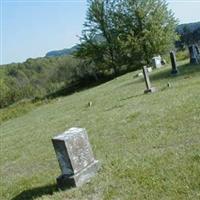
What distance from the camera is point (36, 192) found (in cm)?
710

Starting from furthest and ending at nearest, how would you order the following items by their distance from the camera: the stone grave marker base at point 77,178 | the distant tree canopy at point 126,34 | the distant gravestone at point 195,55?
the distant tree canopy at point 126,34 < the distant gravestone at point 195,55 < the stone grave marker base at point 77,178

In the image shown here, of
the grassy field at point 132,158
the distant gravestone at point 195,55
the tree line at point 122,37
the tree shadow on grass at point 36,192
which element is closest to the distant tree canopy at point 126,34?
the tree line at point 122,37

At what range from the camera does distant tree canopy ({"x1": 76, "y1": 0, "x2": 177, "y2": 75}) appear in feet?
149

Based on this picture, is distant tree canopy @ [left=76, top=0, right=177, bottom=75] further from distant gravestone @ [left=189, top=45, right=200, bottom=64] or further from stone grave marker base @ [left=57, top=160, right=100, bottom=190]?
stone grave marker base @ [left=57, top=160, right=100, bottom=190]

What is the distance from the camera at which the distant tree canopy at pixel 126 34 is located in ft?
149

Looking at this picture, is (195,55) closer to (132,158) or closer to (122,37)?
(132,158)

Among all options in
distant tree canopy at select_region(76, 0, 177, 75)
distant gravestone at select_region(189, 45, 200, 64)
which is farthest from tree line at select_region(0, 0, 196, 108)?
distant gravestone at select_region(189, 45, 200, 64)

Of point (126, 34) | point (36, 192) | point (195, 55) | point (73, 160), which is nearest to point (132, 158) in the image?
point (73, 160)

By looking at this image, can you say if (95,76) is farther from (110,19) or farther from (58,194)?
(58,194)

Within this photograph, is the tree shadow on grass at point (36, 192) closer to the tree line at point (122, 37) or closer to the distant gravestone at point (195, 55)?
the distant gravestone at point (195, 55)

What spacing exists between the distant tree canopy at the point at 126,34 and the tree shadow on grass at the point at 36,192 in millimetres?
37486

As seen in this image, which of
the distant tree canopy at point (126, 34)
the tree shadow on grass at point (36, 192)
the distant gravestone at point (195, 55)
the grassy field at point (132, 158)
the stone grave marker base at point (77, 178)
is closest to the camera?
the grassy field at point (132, 158)

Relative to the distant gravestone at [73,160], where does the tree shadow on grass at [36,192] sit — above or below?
below

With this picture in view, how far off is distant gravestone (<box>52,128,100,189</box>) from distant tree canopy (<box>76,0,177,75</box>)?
3761 cm
